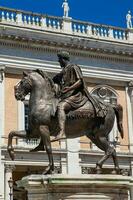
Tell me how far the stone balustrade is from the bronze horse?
16.9m

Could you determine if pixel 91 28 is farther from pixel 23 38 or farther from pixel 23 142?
pixel 23 142

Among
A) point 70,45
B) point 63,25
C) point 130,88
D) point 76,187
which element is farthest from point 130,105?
point 76,187

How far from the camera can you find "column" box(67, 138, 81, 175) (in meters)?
25.4

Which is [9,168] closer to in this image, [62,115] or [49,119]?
[49,119]

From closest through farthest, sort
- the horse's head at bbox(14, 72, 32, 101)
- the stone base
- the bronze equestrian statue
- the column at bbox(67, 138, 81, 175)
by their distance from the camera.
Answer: the stone base < the bronze equestrian statue < the horse's head at bbox(14, 72, 32, 101) < the column at bbox(67, 138, 81, 175)

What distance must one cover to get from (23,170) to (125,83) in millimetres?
7772

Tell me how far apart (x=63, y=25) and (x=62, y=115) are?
19315mm

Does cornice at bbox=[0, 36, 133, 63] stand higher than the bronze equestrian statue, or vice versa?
cornice at bbox=[0, 36, 133, 63]

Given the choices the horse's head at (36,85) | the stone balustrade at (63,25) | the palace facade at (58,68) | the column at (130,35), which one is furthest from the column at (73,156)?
the horse's head at (36,85)

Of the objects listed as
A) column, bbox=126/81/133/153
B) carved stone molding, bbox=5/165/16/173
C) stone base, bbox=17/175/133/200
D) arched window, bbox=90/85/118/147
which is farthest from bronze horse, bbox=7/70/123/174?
column, bbox=126/81/133/153

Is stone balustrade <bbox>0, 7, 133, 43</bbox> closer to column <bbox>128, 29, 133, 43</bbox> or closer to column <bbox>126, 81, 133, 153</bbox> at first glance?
column <bbox>128, 29, 133, 43</bbox>

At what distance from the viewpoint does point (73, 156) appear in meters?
25.7

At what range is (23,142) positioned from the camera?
24.8 metres

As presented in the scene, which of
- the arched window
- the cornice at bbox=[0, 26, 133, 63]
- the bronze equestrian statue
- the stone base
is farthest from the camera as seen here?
the arched window
